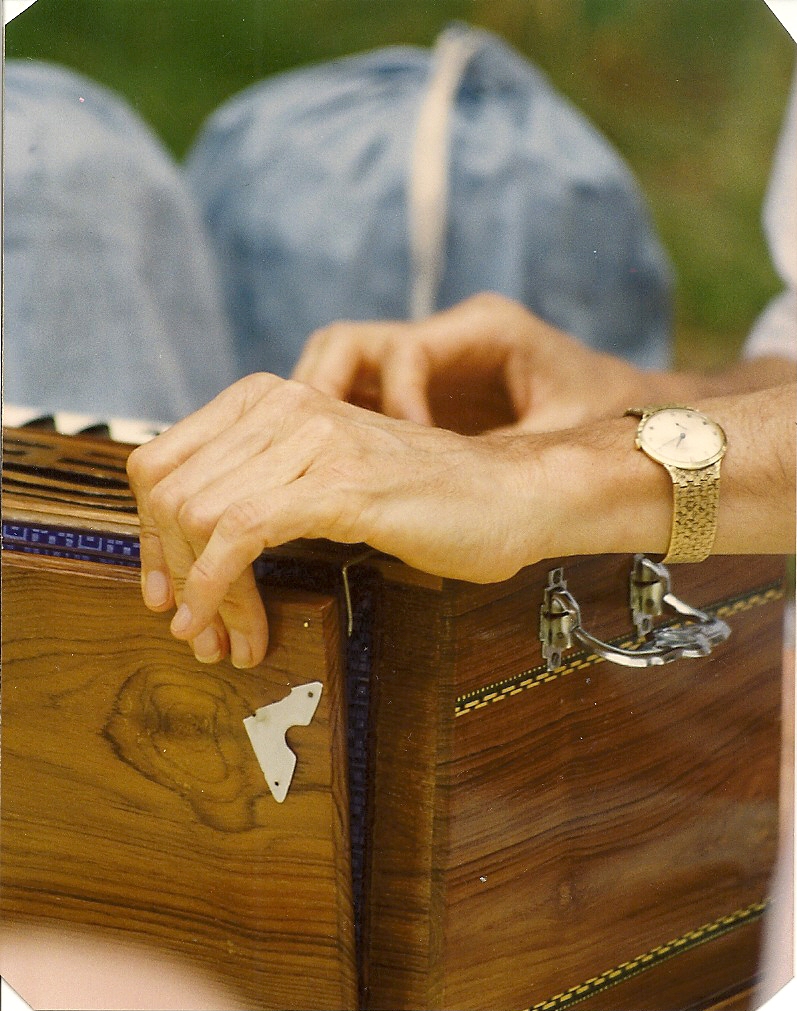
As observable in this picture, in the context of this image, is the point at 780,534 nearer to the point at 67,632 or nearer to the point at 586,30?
the point at 586,30

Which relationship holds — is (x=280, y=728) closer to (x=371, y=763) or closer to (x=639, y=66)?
(x=371, y=763)

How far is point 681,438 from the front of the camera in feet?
1.98

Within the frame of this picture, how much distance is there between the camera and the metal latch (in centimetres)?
63

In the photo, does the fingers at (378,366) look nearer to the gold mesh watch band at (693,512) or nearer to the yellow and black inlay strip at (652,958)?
the gold mesh watch band at (693,512)

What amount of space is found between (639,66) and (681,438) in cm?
22

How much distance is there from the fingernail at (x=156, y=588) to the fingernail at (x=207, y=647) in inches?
1.2

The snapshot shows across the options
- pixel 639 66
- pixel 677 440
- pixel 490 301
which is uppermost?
pixel 639 66

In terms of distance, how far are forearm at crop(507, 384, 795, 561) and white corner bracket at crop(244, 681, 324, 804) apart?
13 cm

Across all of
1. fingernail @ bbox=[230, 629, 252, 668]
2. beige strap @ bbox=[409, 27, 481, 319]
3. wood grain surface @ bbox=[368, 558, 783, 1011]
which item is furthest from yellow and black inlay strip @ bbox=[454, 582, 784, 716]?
beige strap @ bbox=[409, 27, 481, 319]

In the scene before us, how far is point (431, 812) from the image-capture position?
627mm

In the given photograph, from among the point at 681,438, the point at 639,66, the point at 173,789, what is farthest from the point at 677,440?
the point at 173,789

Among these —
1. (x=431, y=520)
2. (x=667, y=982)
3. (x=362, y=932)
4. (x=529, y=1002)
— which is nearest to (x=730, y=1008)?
(x=667, y=982)

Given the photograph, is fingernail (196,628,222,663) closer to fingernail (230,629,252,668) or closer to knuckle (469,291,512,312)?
fingernail (230,629,252,668)

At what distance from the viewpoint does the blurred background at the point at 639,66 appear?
0.66 m
